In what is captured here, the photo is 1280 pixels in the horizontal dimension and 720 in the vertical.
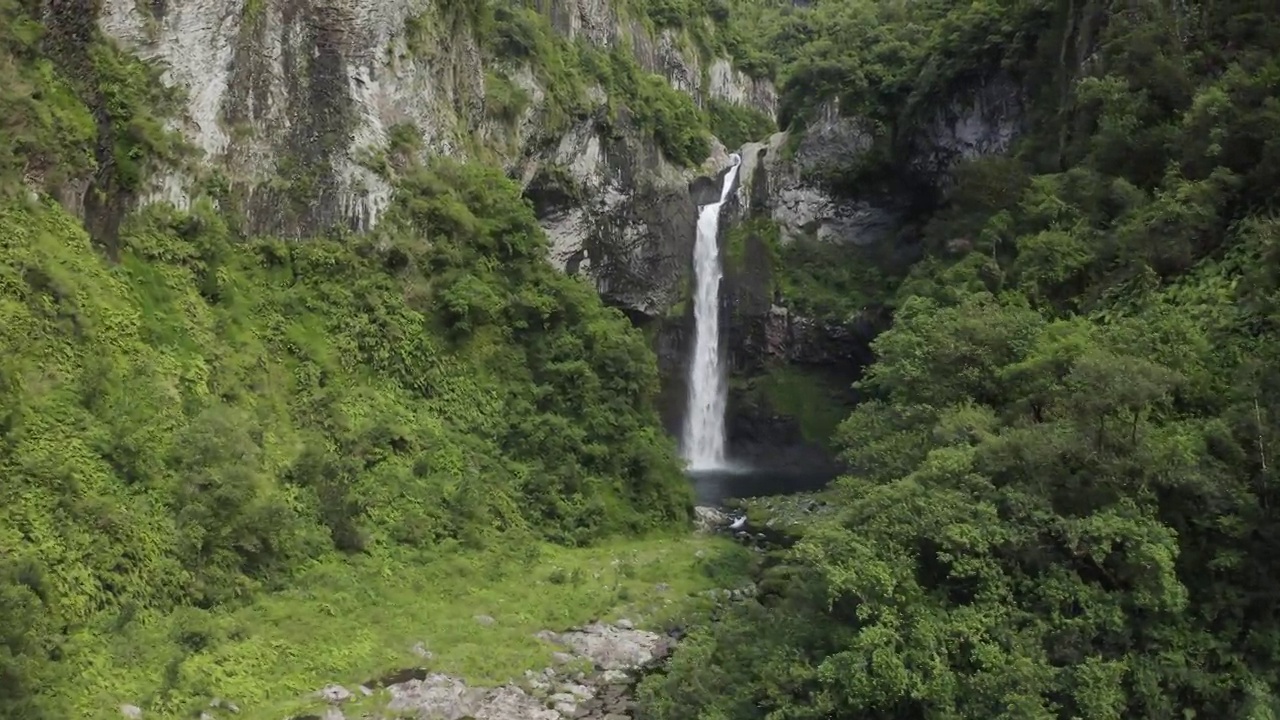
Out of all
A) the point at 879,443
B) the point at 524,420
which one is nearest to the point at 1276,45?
the point at 879,443

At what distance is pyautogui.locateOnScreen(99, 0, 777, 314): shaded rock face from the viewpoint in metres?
19.9

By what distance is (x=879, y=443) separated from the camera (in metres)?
12.4

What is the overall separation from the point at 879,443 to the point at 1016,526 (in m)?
3.30

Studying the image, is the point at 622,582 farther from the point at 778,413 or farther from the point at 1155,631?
the point at 778,413

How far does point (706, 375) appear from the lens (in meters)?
36.1

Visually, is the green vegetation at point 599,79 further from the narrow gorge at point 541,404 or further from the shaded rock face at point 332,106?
the shaded rock face at point 332,106

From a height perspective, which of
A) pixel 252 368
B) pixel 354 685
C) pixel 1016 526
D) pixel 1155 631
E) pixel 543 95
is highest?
pixel 543 95

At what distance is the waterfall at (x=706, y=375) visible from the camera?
3528 cm

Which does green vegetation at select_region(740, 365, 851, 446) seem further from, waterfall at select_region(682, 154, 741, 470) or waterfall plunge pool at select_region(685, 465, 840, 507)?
waterfall plunge pool at select_region(685, 465, 840, 507)

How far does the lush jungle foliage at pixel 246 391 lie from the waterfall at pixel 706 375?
11156 millimetres

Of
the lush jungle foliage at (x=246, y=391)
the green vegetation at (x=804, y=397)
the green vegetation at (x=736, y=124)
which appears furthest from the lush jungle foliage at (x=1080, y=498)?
the green vegetation at (x=736, y=124)

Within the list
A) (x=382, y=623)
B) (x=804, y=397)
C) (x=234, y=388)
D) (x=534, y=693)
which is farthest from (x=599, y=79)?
(x=534, y=693)

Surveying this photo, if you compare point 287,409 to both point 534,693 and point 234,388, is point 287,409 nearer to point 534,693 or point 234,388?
point 234,388

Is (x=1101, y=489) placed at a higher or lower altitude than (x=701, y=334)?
lower
